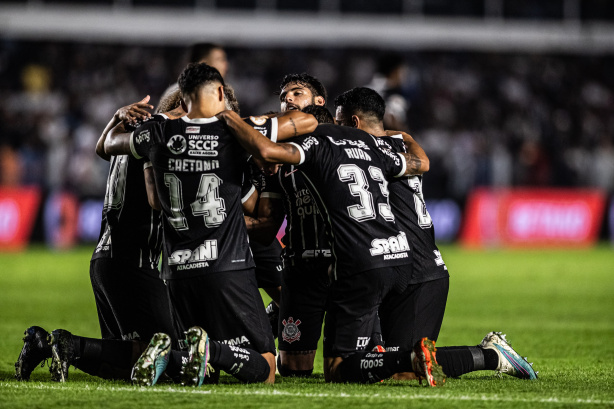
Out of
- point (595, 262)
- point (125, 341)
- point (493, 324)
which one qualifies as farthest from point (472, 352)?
point (595, 262)

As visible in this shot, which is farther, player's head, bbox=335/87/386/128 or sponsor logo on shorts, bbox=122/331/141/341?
player's head, bbox=335/87/386/128

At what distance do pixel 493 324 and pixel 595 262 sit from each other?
9303 mm

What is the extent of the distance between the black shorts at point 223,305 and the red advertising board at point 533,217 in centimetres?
1681

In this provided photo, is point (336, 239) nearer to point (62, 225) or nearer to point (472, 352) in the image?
point (472, 352)

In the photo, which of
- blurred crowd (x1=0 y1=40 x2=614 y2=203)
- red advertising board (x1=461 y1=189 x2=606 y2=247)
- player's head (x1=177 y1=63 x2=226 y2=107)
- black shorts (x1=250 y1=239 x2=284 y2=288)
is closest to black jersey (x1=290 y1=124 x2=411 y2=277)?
player's head (x1=177 y1=63 x2=226 y2=107)

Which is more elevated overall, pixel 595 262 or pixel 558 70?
pixel 558 70

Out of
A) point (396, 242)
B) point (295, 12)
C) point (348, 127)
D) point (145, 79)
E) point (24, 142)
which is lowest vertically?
point (396, 242)

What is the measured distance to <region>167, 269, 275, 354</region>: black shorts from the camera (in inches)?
238

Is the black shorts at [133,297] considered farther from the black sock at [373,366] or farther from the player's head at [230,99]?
the player's head at [230,99]

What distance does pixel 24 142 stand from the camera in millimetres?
23344

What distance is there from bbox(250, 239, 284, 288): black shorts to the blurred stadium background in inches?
539

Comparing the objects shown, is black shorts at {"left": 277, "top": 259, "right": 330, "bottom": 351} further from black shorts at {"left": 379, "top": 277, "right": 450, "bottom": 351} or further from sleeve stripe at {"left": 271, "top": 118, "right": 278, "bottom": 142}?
sleeve stripe at {"left": 271, "top": 118, "right": 278, "bottom": 142}

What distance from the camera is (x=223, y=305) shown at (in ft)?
19.9

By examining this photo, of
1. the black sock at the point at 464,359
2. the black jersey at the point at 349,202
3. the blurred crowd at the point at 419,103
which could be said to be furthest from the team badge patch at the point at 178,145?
the blurred crowd at the point at 419,103
